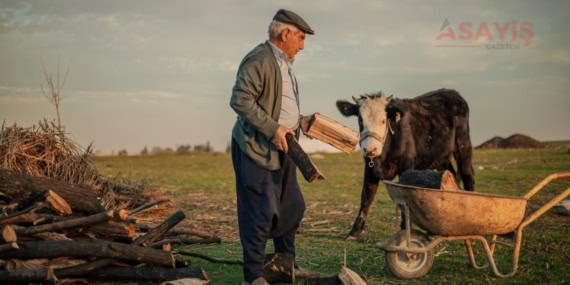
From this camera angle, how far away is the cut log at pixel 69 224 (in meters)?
6.48

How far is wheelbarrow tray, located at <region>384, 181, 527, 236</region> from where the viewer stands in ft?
21.3

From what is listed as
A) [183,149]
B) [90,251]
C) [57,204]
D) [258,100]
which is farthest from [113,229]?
[183,149]

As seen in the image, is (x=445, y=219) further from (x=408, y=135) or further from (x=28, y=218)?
(x=28, y=218)

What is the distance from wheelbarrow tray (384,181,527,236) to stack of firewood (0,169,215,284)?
2.32 m

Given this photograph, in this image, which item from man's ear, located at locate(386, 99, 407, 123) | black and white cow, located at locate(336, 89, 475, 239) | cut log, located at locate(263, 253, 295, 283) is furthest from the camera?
man's ear, located at locate(386, 99, 407, 123)

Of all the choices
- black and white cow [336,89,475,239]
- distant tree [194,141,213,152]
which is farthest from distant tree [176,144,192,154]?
black and white cow [336,89,475,239]

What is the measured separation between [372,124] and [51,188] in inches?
176

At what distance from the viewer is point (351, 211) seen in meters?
13.5

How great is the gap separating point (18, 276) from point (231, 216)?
23.0ft

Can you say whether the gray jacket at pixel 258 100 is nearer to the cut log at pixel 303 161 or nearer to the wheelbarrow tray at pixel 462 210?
the cut log at pixel 303 161

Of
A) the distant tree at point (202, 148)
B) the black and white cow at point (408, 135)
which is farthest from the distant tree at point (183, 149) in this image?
the black and white cow at point (408, 135)

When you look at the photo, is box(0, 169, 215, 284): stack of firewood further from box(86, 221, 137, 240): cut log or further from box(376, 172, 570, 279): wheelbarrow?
box(376, 172, 570, 279): wheelbarrow

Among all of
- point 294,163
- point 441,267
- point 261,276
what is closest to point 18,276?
point 261,276

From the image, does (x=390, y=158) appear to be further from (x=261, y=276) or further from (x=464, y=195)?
(x=261, y=276)
